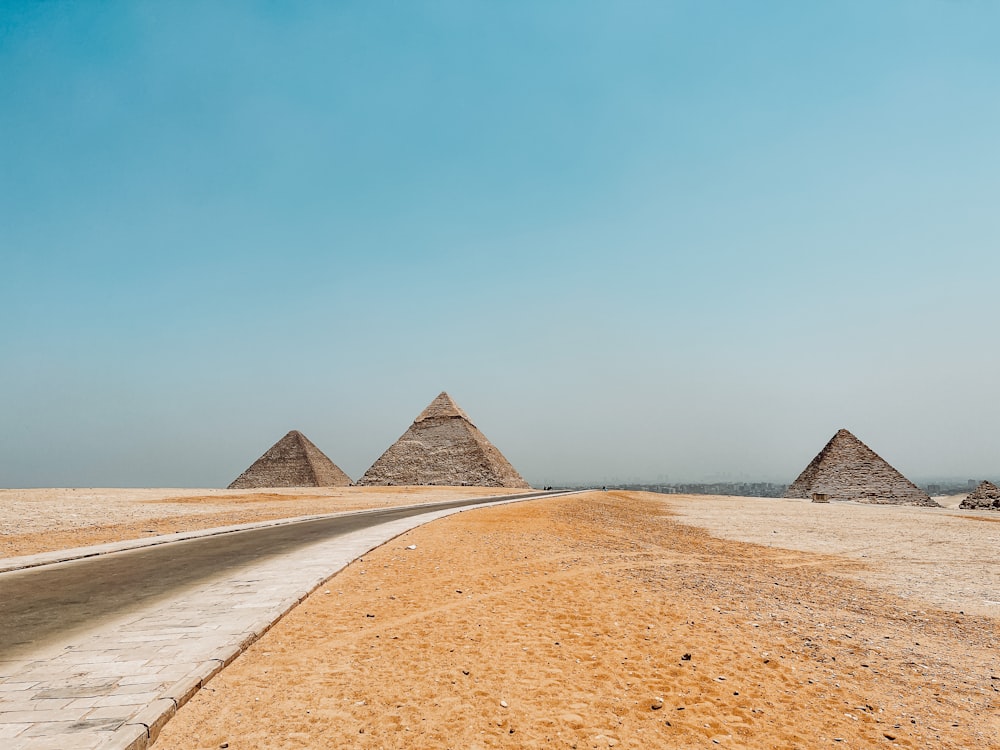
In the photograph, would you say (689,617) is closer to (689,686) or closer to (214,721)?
(689,686)

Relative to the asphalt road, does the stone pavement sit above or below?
above

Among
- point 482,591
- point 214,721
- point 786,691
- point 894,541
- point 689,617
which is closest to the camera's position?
point 214,721

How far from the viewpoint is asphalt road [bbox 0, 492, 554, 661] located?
648 cm

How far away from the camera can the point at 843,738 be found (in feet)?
14.6

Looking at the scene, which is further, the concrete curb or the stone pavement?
the stone pavement

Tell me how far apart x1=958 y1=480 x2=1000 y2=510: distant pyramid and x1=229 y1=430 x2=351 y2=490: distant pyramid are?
270ft

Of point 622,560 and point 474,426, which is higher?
point 474,426

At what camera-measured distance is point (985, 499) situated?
5609 centimetres

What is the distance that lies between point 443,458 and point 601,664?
77467 mm

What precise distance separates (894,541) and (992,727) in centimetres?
2011

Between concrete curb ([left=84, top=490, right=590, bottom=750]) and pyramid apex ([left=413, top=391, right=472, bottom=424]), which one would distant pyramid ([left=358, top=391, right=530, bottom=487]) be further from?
concrete curb ([left=84, top=490, right=590, bottom=750])

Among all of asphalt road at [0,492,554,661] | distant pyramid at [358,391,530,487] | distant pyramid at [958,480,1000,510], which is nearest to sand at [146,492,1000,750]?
asphalt road at [0,492,554,661]

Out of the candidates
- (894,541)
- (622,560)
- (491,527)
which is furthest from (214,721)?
(894,541)

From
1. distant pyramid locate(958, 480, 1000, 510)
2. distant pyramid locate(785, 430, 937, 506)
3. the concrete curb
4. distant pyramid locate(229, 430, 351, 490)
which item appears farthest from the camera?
distant pyramid locate(229, 430, 351, 490)
